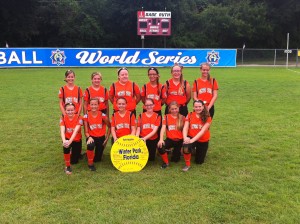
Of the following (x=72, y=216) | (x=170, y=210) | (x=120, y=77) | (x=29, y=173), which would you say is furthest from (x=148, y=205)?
(x=120, y=77)

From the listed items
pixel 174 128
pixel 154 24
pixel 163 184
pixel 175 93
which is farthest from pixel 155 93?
pixel 154 24

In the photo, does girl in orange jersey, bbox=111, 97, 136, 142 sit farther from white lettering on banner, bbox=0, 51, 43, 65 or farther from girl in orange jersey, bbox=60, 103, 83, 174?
white lettering on banner, bbox=0, 51, 43, 65

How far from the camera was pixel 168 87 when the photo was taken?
561cm

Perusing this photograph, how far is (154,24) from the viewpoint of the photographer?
26.6 m

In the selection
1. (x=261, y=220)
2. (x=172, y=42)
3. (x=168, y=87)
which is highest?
(x=172, y=42)

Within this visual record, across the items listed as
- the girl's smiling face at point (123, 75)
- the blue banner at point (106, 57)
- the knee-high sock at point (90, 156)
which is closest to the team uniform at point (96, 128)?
the knee-high sock at point (90, 156)

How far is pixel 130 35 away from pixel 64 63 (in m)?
12.8

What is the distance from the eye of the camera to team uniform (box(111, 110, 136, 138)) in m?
5.10

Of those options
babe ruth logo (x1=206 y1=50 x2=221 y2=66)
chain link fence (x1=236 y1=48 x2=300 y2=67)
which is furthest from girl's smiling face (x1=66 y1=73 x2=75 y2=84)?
chain link fence (x1=236 y1=48 x2=300 y2=67)

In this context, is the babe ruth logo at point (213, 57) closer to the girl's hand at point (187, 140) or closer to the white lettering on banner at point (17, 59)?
the white lettering on banner at point (17, 59)

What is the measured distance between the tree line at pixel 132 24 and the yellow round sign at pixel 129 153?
1197 inches

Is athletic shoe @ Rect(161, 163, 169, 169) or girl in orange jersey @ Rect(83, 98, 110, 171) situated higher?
girl in orange jersey @ Rect(83, 98, 110, 171)

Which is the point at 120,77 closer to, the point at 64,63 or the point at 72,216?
the point at 72,216

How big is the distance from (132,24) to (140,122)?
30.6 m
